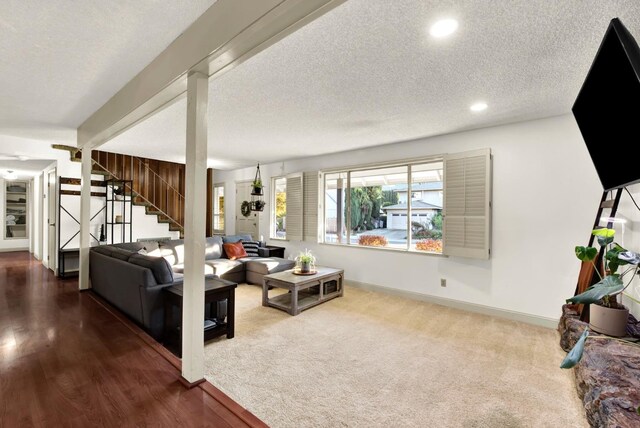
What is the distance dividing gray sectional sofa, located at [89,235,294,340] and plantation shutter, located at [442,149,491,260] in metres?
2.80

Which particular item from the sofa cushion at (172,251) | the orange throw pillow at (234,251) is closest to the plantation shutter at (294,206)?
the orange throw pillow at (234,251)

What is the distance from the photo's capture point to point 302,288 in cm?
411

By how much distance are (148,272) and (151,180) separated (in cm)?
525

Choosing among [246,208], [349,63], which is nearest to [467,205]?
[349,63]

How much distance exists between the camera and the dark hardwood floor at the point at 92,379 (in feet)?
5.91

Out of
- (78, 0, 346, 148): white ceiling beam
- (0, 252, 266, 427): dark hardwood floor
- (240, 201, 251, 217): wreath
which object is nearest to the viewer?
(78, 0, 346, 148): white ceiling beam

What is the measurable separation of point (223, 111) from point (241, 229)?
464 cm

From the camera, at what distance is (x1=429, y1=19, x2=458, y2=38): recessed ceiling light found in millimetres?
1869

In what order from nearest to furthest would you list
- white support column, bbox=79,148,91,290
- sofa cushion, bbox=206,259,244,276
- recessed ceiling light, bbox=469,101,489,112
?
1. recessed ceiling light, bbox=469,101,489,112
2. white support column, bbox=79,148,91,290
3. sofa cushion, bbox=206,259,244,276

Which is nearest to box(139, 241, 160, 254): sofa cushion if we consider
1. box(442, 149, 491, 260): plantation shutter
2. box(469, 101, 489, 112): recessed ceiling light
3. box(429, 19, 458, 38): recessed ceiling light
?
box(442, 149, 491, 260): plantation shutter

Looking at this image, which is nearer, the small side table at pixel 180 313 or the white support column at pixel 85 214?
the small side table at pixel 180 313

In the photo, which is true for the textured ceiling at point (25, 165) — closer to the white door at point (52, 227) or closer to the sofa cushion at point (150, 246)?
the white door at point (52, 227)

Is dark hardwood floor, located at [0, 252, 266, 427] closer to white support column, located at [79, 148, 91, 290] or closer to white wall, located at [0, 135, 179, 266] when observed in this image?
white support column, located at [79, 148, 91, 290]

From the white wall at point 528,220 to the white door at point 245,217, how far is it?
13.6ft
